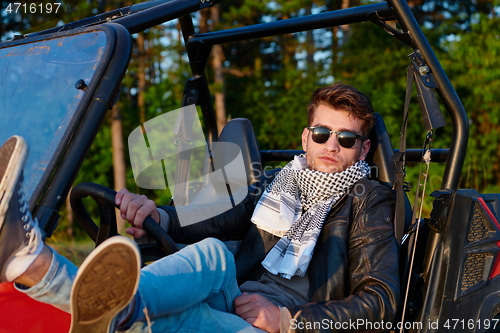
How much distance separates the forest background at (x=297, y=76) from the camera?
10.3 m

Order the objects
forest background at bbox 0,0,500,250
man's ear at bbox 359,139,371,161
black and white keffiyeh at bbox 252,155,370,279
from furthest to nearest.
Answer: forest background at bbox 0,0,500,250 → man's ear at bbox 359,139,371,161 → black and white keffiyeh at bbox 252,155,370,279

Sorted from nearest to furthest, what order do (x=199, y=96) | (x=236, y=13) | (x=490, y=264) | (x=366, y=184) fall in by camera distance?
(x=490, y=264), (x=366, y=184), (x=199, y=96), (x=236, y=13)

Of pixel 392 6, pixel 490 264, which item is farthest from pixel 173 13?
pixel 490 264

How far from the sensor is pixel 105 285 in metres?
1.43

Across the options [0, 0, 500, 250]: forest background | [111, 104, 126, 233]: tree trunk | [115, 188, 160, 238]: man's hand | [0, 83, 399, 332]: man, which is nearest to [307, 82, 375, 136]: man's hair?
[0, 83, 399, 332]: man

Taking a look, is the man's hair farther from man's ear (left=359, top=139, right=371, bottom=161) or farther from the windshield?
the windshield

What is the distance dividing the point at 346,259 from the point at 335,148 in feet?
1.75

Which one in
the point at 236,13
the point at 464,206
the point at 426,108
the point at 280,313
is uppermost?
the point at 236,13

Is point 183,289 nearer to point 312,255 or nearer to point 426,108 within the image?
point 312,255

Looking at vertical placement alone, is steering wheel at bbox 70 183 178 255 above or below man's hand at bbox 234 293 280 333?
above

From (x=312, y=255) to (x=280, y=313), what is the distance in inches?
17.1

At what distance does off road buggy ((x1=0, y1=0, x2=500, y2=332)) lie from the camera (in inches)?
68.0

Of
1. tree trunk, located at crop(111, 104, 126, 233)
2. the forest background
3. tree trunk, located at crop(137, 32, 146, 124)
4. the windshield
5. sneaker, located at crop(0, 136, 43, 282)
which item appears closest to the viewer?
sneaker, located at crop(0, 136, 43, 282)

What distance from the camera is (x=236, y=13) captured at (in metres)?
13.6
